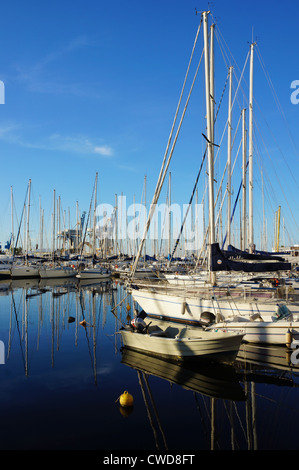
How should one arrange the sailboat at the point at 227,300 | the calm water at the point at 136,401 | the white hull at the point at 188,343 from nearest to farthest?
the calm water at the point at 136,401, the white hull at the point at 188,343, the sailboat at the point at 227,300

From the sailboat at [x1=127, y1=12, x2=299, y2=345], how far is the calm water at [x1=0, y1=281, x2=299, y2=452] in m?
1.43

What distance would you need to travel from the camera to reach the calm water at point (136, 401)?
9.99 metres

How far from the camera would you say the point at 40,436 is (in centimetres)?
1022

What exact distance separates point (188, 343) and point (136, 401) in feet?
13.3

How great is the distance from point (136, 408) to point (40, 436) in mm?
3277

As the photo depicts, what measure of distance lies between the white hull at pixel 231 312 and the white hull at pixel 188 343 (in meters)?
2.76

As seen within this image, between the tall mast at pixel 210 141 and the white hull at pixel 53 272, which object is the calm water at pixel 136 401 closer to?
the tall mast at pixel 210 141

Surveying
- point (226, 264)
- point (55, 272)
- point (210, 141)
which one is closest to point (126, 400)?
point (226, 264)

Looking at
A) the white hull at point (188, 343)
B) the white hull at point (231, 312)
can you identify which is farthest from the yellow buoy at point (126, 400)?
the white hull at point (231, 312)

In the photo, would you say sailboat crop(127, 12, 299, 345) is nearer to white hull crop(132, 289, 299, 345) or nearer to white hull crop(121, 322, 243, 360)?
white hull crop(132, 289, 299, 345)

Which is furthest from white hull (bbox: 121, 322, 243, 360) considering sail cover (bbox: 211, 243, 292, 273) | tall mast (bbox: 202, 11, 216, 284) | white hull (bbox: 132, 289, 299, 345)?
tall mast (bbox: 202, 11, 216, 284)

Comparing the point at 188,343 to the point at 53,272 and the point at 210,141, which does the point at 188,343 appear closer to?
the point at 210,141
